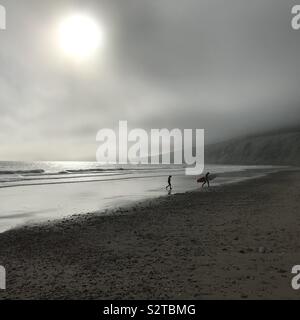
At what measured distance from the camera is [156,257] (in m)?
8.12

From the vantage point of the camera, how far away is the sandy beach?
608cm

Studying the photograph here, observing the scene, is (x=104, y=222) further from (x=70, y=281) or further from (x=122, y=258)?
(x=70, y=281)

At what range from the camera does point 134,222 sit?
13.3m

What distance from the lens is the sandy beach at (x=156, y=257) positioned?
19.9 ft

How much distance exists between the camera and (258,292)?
5766mm

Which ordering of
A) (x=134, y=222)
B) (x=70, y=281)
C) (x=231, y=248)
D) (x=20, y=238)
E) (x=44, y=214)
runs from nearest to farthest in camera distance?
(x=70, y=281) < (x=231, y=248) < (x=20, y=238) < (x=134, y=222) < (x=44, y=214)

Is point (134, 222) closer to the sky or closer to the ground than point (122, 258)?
closer to the sky

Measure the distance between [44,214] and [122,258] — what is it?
30.8 ft
